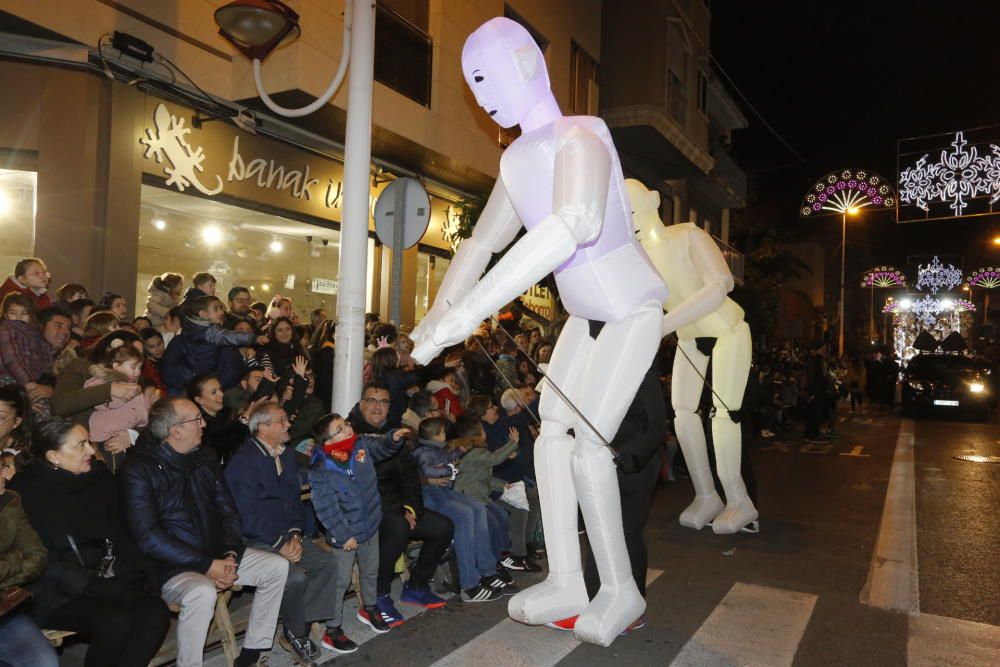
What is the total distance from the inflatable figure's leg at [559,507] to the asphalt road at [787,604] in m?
0.25

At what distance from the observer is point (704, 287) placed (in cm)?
528

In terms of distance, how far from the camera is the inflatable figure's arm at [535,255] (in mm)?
3197

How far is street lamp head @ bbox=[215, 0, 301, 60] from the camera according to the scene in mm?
5137

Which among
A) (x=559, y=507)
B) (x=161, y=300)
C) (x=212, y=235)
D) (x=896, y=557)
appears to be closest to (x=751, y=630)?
(x=559, y=507)

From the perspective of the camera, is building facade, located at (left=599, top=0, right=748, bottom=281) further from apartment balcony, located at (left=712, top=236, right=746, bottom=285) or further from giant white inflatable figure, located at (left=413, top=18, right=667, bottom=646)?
giant white inflatable figure, located at (left=413, top=18, right=667, bottom=646)

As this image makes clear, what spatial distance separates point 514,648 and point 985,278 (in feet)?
174

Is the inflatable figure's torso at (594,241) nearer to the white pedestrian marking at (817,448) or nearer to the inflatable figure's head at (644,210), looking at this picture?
the inflatable figure's head at (644,210)

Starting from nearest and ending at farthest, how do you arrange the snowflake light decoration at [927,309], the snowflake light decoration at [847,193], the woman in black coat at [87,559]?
the woman in black coat at [87,559], the snowflake light decoration at [847,193], the snowflake light decoration at [927,309]

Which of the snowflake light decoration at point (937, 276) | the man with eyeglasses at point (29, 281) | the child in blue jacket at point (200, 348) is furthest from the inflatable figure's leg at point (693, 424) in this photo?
the snowflake light decoration at point (937, 276)

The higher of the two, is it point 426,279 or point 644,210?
point 426,279

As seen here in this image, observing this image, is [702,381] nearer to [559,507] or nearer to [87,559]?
[559,507]

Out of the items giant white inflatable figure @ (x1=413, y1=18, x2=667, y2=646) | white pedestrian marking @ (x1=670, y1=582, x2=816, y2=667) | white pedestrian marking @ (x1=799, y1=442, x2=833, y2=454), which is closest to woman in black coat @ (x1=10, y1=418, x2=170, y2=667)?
giant white inflatable figure @ (x1=413, y1=18, x2=667, y2=646)

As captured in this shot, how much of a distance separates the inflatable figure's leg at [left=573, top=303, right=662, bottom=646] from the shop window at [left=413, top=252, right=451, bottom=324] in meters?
11.2

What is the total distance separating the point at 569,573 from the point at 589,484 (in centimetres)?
49
